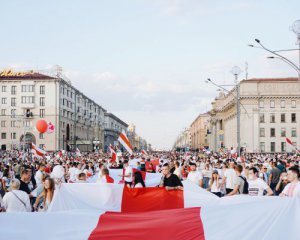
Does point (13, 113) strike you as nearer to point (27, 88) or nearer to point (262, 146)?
point (27, 88)

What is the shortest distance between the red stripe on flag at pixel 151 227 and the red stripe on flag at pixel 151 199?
5.24m

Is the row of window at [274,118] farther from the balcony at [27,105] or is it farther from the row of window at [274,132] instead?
the balcony at [27,105]

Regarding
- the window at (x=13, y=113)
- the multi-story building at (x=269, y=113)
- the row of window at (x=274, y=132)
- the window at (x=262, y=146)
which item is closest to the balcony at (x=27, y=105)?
the window at (x=13, y=113)

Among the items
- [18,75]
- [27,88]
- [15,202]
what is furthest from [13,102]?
[15,202]

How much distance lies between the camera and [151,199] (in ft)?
37.9

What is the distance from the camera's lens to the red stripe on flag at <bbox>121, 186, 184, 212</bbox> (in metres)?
11.4

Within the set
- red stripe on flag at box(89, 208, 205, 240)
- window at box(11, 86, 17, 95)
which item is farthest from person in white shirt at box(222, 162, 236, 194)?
window at box(11, 86, 17, 95)

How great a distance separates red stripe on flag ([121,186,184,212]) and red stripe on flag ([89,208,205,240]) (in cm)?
524

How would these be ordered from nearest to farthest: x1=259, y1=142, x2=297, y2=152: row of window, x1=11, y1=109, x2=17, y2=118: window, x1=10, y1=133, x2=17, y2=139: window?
x1=11, y1=109, x2=17, y2=118: window → x1=10, y1=133, x2=17, y2=139: window → x1=259, y1=142, x2=297, y2=152: row of window

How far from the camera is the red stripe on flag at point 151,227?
5664 mm

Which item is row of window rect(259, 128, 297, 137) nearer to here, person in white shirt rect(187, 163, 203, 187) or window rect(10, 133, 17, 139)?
window rect(10, 133, 17, 139)

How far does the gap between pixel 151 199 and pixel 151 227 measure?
19.1 feet

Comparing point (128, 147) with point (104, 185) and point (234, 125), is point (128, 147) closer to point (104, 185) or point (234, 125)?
point (104, 185)

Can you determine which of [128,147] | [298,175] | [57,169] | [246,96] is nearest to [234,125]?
[246,96]
